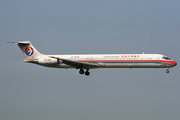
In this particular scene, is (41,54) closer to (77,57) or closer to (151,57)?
(77,57)

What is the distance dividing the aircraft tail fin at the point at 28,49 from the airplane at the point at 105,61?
1.61m

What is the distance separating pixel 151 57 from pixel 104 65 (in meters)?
8.22

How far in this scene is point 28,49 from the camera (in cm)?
5653

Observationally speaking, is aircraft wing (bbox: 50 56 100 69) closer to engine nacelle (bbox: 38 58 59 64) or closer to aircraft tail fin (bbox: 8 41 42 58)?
engine nacelle (bbox: 38 58 59 64)

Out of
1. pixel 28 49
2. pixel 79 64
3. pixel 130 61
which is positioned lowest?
pixel 79 64

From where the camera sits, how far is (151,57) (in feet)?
164

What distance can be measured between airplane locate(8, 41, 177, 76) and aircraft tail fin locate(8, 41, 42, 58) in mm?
1606

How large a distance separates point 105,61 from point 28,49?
15.8m

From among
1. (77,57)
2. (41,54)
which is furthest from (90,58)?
(41,54)

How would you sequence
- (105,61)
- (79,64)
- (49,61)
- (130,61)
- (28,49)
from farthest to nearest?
(28,49) → (49,61) → (79,64) → (105,61) → (130,61)

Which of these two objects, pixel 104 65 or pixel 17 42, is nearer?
pixel 104 65

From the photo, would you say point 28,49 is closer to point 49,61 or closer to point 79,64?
point 49,61

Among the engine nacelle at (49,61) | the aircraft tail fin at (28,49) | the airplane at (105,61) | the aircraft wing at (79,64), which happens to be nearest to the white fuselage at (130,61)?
the airplane at (105,61)

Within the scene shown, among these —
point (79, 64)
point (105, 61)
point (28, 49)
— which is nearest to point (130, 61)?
point (105, 61)
